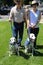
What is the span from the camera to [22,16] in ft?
29.4

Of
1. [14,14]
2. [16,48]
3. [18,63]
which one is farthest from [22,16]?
[18,63]

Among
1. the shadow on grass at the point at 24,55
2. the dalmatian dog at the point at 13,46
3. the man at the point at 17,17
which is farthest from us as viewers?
the man at the point at 17,17

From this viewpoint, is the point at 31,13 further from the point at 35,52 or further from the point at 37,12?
the point at 35,52

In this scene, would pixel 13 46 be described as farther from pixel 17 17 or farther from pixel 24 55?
pixel 17 17

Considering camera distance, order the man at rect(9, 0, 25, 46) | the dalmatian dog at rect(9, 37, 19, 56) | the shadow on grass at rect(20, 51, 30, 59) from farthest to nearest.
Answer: the man at rect(9, 0, 25, 46) < the shadow on grass at rect(20, 51, 30, 59) < the dalmatian dog at rect(9, 37, 19, 56)

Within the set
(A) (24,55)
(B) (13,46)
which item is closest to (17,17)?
(B) (13,46)

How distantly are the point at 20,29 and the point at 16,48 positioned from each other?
882 mm

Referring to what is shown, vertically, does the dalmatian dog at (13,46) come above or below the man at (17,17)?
below

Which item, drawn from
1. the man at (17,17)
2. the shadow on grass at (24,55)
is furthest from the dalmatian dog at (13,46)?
the man at (17,17)

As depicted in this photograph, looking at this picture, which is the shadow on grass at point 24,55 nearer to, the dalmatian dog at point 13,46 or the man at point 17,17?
the dalmatian dog at point 13,46

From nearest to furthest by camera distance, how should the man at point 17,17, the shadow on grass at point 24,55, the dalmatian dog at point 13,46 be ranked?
A: the dalmatian dog at point 13,46
the shadow on grass at point 24,55
the man at point 17,17

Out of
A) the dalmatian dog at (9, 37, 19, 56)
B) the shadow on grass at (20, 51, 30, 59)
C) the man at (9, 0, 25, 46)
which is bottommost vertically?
the shadow on grass at (20, 51, 30, 59)

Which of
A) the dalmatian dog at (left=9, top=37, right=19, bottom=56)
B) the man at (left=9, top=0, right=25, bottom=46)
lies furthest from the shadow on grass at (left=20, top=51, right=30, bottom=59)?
the man at (left=9, top=0, right=25, bottom=46)

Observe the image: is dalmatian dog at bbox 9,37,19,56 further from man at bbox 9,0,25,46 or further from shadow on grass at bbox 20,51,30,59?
man at bbox 9,0,25,46
